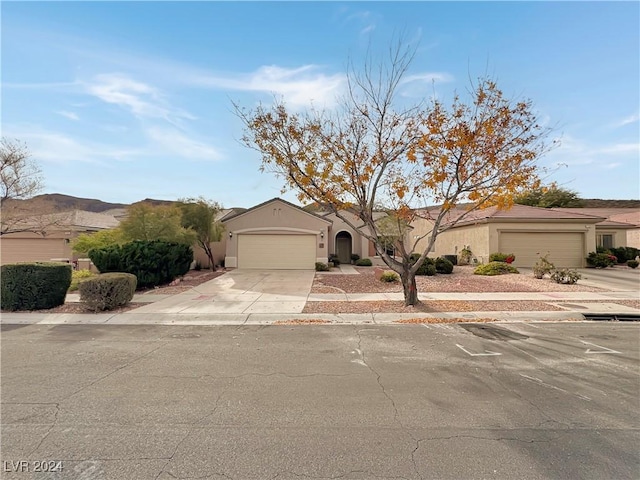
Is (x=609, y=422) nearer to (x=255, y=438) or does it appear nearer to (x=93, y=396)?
(x=255, y=438)

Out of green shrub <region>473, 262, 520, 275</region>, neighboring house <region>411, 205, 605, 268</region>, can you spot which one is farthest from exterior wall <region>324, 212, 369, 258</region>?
green shrub <region>473, 262, 520, 275</region>

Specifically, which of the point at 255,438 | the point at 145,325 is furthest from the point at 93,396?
the point at 145,325

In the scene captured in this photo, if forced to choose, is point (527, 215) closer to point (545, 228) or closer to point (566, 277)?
point (545, 228)

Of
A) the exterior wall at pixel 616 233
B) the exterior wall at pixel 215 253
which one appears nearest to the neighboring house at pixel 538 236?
the exterior wall at pixel 616 233

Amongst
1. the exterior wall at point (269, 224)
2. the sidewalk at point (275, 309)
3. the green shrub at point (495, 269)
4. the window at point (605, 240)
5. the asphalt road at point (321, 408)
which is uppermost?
the exterior wall at point (269, 224)

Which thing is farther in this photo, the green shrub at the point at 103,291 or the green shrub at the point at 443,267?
the green shrub at the point at 443,267

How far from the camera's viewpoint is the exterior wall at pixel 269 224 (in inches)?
870

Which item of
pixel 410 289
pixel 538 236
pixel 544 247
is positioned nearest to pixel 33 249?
pixel 410 289

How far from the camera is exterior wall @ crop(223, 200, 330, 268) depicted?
870 inches

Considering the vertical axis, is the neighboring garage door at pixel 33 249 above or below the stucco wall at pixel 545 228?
below

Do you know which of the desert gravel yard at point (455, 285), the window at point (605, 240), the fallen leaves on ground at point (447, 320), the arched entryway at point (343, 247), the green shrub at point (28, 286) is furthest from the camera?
the arched entryway at point (343, 247)

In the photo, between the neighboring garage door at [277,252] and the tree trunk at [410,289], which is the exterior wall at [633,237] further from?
the tree trunk at [410,289]

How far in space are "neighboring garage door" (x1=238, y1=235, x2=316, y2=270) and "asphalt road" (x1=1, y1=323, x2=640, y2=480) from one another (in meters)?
14.6

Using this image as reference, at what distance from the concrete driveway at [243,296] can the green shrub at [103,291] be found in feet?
2.22
